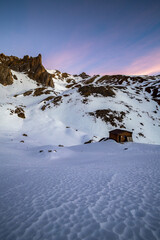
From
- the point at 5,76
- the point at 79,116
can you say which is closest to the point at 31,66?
the point at 5,76

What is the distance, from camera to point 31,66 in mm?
87938

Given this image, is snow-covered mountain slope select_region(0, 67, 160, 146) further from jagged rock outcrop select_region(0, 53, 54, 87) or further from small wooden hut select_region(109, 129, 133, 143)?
jagged rock outcrop select_region(0, 53, 54, 87)

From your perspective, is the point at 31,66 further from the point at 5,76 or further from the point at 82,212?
the point at 82,212

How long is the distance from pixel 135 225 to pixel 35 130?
97.7ft

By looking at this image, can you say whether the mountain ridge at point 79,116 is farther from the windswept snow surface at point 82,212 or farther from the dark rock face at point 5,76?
the windswept snow surface at point 82,212

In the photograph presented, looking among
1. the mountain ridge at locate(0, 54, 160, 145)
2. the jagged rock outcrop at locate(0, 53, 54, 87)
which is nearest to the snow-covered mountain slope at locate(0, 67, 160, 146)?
the mountain ridge at locate(0, 54, 160, 145)

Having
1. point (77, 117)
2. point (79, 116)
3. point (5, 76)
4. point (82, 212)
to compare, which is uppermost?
point (5, 76)

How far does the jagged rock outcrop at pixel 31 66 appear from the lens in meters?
83.9

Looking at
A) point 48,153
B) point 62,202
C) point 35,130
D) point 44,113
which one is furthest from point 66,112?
point 62,202

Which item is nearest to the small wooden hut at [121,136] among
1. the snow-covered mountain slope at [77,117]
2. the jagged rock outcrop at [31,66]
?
the snow-covered mountain slope at [77,117]

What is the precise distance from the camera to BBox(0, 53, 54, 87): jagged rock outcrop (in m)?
83.9

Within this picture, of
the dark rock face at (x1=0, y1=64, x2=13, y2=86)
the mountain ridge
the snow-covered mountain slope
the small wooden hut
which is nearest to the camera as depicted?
the small wooden hut

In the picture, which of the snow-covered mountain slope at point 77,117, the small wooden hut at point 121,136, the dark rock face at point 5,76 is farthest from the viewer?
the dark rock face at point 5,76

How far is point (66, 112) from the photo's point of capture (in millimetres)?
42562
